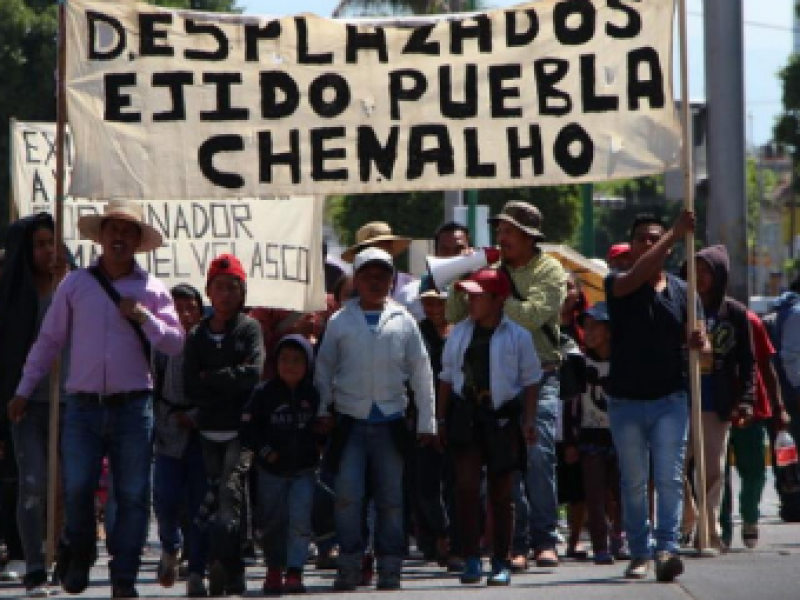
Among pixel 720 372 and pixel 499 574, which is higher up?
pixel 720 372

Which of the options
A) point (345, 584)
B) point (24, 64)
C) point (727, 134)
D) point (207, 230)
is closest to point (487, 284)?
point (345, 584)

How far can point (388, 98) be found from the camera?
11688 millimetres

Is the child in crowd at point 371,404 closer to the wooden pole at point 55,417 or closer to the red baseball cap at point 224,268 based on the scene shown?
the red baseball cap at point 224,268

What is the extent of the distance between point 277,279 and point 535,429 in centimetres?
320

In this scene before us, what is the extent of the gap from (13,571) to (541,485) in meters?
2.93

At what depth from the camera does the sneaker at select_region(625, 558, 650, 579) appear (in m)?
10.2

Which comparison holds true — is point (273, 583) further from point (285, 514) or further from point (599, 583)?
point (599, 583)

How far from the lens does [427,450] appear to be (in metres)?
12.0

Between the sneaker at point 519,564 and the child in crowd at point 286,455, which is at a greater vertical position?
the child in crowd at point 286,455

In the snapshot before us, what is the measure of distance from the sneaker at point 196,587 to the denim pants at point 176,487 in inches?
14.0

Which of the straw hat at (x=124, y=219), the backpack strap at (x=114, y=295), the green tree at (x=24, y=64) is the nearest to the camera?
the backpack strap at (x=114, y=295)

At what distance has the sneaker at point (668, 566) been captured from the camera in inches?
381

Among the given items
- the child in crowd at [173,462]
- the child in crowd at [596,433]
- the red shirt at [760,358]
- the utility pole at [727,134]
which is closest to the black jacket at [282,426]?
the child in crowd at [173,462]

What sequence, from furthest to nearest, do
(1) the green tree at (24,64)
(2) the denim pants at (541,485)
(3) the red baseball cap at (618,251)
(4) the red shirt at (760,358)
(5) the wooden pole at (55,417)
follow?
(1) the green tree at (24,64) → (4) the red shirt at (760,358) → (3) the red baseball cap at (618,251) → (2) the denim pants at (541,485) → (5) the wooden pole at (55,417)
